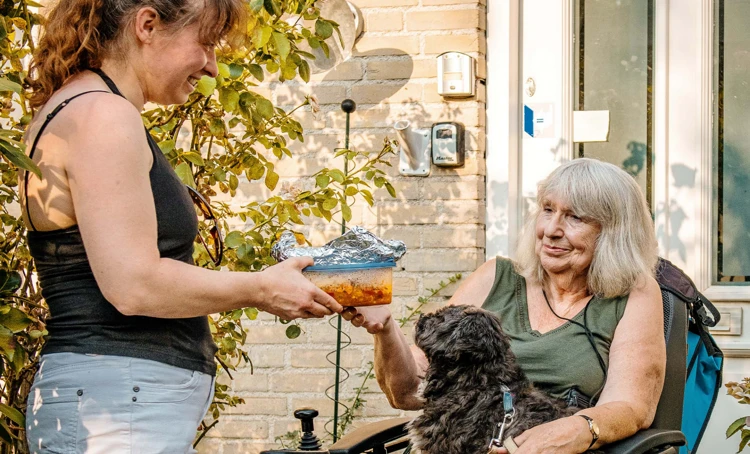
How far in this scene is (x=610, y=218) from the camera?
9.57ft

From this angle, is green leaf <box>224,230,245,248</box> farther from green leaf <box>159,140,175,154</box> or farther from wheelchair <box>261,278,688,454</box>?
wheelchair <box>261,278,688,454</box>

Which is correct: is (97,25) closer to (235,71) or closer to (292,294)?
(292,294)

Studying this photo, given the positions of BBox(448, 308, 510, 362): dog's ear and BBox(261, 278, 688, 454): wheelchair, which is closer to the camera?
BBox(448, 308, 510, 362): dog's ear

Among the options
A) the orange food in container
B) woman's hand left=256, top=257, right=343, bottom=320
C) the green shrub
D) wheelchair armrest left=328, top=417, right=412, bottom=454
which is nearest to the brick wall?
the green shrub

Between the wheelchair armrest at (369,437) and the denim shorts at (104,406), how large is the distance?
94 centimetres

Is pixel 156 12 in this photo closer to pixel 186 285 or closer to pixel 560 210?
pixel 186 285

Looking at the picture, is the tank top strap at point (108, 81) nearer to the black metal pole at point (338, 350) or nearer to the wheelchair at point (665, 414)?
the wheelchair at point (665, 414)

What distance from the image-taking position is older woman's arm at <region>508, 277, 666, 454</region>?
2438mm

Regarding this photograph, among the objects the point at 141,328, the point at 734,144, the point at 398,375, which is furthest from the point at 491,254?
the point at 141,328

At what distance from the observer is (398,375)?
110 inches

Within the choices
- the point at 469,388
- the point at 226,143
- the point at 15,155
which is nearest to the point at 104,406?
the point at 15,155

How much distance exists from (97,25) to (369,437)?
1.50 m

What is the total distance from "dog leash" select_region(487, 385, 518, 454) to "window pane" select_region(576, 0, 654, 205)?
1970 mm

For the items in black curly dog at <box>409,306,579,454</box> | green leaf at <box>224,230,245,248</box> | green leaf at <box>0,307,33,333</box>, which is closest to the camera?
green leaf at <box>0,307,33,333</box>
